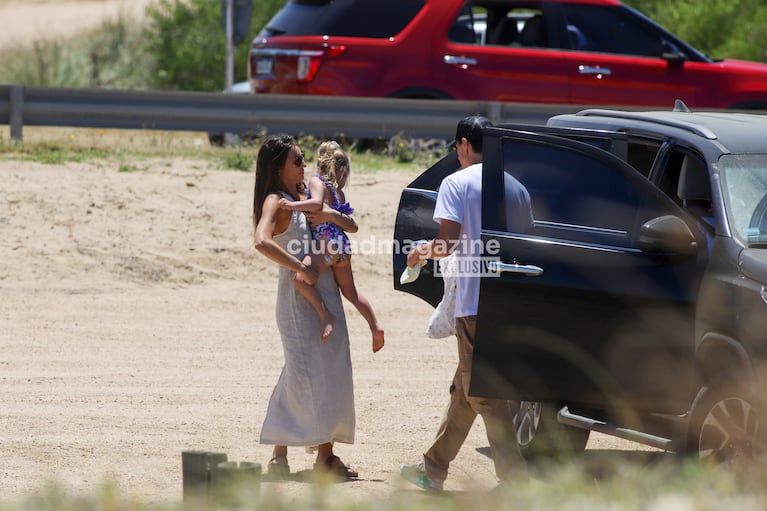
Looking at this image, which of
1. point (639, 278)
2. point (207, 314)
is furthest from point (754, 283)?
point (207, 314)

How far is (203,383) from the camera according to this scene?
8.95m

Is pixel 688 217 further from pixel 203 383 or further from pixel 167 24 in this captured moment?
pixel 167 24

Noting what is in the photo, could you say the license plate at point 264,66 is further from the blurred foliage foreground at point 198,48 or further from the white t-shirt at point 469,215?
the blurred foliage foreground at point 198,48

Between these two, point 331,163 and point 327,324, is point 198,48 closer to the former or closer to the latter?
point 331,163

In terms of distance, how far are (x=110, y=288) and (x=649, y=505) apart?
7.99 metres

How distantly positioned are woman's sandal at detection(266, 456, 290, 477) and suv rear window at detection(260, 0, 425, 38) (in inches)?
294

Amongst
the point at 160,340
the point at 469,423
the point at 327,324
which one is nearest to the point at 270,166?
the point at 327,324

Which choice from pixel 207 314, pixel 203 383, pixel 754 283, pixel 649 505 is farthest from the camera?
pixel 207 314

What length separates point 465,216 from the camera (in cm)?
650

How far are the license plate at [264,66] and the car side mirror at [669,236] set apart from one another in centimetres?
851

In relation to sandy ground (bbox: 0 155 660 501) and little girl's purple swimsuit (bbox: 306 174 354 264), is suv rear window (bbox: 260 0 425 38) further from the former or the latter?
little girl's purple swimsuit (bbox: 306 174 354 264)

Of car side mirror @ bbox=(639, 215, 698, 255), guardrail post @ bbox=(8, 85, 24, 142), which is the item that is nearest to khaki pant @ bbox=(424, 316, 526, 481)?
car side mirror @ bbox=(639, 215, 698, 255)

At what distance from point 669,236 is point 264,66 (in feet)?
28.6

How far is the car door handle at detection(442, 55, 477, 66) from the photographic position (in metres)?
13.9
